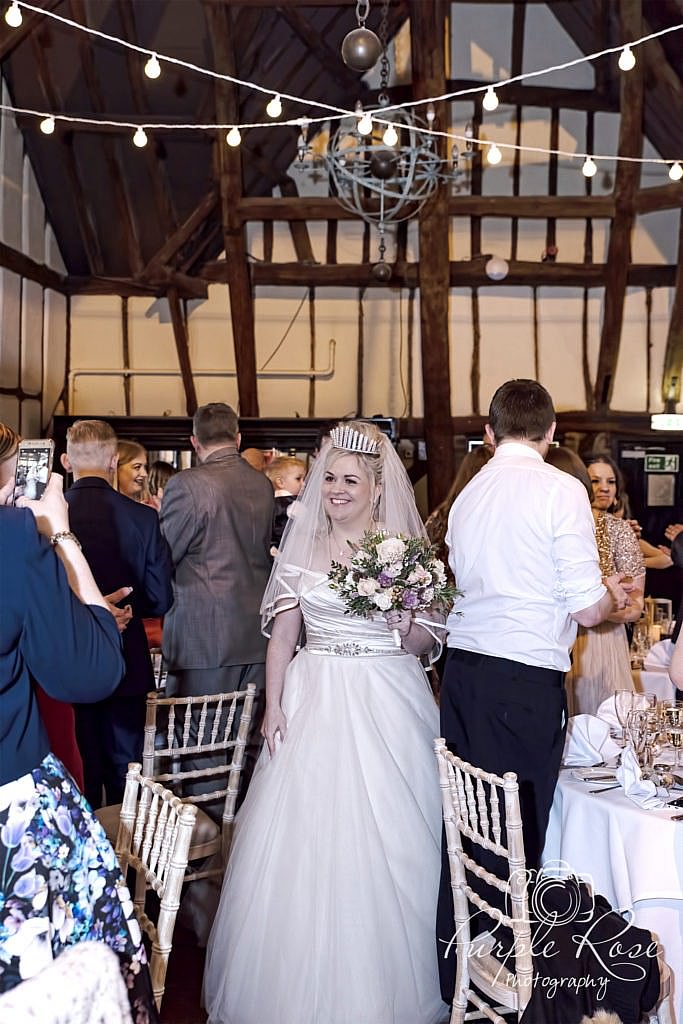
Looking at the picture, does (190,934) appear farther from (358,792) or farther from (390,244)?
(390,244)

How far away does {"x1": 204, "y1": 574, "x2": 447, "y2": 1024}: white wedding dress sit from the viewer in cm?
308

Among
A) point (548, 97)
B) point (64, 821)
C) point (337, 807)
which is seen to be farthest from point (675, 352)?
point (64, 821)

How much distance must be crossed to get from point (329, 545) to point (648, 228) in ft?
27.1

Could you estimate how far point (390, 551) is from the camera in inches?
127

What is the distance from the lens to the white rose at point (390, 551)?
3.23 m

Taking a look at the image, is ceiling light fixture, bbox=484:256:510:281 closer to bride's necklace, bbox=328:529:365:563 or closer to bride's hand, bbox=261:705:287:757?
bride's necklace, bbox=328:529:365:563

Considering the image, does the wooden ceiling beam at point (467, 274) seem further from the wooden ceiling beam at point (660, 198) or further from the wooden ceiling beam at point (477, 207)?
the wooden ceiling beam at point (660, 198)

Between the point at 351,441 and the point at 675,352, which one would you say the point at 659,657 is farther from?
the point at 675,352

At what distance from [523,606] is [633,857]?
0.73m

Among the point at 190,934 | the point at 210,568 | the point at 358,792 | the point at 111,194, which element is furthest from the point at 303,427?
the point at 358,792

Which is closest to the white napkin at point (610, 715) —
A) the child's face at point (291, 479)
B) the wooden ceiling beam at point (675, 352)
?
the child's face at point (291, 479)

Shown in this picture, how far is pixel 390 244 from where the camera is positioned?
1102 centimetres

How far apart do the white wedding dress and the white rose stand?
30 centimetres

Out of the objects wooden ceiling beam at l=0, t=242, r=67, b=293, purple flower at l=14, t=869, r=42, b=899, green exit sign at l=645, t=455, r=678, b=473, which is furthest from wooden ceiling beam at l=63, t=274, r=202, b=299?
purple flower at l=14, t=869, r=42, b=899
